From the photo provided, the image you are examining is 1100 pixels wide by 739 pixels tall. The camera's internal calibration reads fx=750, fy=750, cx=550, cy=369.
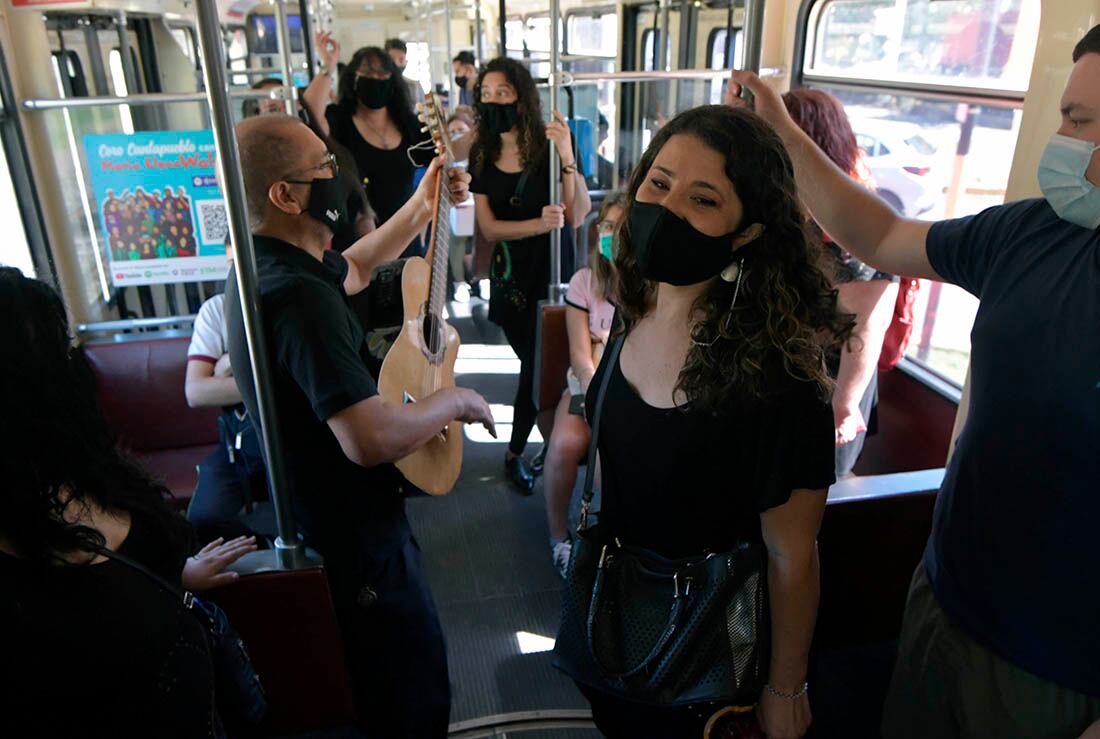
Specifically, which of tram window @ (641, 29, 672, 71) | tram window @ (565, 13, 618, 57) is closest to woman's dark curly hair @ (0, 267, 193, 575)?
tram window @ (641, 29, 672, 71)

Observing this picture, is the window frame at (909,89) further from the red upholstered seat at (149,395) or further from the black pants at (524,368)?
the red upholstered seat at (149,395)

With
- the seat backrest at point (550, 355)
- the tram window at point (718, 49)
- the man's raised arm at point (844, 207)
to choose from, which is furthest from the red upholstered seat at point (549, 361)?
the tram window at point (718, 49)

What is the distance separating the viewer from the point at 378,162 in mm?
3787

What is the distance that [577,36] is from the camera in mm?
7305

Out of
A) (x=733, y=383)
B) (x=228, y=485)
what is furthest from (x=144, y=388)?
(x=733, y=383)

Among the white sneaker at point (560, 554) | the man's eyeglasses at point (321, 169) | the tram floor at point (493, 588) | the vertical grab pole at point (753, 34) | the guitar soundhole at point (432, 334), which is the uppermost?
the vertical grab pole at point (753, 34)

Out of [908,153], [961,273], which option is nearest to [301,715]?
[961,273]

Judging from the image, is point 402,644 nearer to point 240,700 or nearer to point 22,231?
point 240,700

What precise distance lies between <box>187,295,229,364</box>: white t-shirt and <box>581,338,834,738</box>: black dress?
1762mm

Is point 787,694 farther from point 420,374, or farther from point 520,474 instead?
point 520,474

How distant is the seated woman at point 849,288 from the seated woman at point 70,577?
1876 mm

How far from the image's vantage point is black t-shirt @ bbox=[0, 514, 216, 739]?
89 cm

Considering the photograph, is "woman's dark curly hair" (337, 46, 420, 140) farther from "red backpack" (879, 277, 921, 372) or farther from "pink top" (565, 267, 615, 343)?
"red backpack" (879, 277, 921, 372)

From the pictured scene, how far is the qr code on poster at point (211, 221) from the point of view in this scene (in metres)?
3.30
